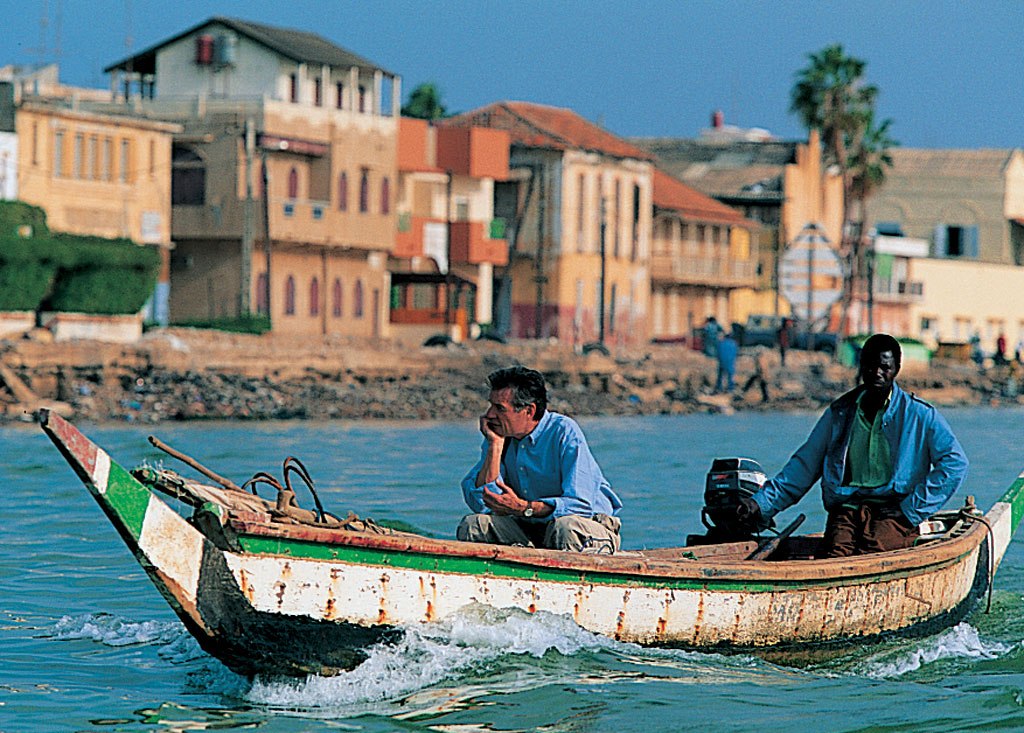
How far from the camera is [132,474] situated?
8609mm

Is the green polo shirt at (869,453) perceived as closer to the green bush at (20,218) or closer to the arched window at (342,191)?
the green bush at (20,218)

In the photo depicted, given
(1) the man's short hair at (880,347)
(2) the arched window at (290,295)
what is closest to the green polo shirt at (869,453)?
(1) the man's short hair at (880,347)

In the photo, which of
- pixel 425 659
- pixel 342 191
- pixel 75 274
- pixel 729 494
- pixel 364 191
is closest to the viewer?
pixel 425 659

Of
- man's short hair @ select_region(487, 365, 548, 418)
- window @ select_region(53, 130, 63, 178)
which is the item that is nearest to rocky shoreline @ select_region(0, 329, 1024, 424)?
window @ select_region(53, 130, 63, 178)

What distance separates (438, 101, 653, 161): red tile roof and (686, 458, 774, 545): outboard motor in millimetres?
47664

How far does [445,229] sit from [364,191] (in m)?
4.67

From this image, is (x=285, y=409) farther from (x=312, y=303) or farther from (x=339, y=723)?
(x=339, y=723)

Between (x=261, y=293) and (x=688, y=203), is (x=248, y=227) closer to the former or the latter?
(x=261, y=293)

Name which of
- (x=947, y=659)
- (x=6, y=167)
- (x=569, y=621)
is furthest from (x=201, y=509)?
(x=6, y=167)

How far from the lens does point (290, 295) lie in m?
50.3

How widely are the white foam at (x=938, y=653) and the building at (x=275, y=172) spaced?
3669cm

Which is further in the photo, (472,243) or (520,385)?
(472,243)

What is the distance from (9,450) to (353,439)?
20.5ft

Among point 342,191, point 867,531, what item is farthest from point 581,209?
point 867,531
